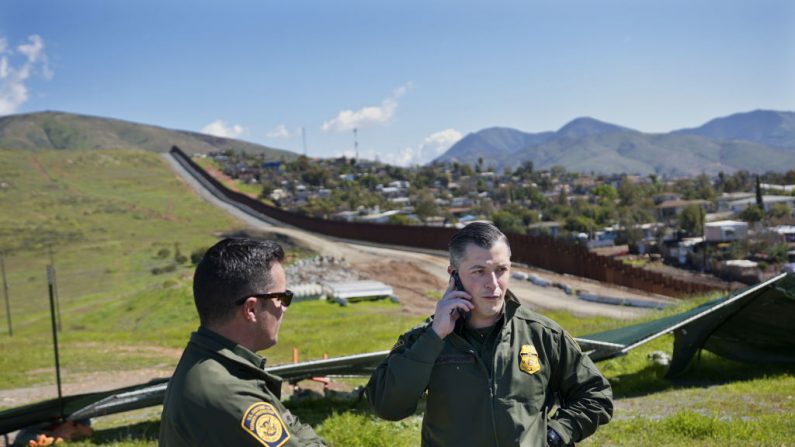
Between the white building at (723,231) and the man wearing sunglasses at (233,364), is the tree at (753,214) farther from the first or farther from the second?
the man wearing sunglasses at (233,364)

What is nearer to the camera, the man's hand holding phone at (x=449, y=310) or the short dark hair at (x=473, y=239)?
A: the man's hand holding phone at (x=449, y=310)

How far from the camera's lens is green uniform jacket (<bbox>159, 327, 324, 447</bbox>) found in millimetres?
2207

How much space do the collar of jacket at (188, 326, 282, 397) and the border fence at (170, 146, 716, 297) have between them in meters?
37.5

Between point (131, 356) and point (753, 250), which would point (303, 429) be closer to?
point (131, 356)

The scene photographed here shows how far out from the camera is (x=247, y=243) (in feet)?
8.59

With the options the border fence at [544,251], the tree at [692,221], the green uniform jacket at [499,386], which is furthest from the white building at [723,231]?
the green uniform jacket at [499,386]

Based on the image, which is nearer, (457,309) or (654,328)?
(457,309)

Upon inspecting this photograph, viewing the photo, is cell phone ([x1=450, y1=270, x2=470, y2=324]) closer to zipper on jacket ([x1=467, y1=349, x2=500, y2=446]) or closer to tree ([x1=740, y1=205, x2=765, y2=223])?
zipper on jacket ([x1=467, y1=349, x2=500, y2=446])

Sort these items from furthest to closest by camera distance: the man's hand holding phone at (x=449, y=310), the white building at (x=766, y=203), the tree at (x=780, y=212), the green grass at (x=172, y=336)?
the white building at (x=766, y=203) → the tree at (x=780, y=212) → the green grass at (x=172, y=336) → the man's hand holding phone at (x=449, y=310)

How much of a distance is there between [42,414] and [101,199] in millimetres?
84808

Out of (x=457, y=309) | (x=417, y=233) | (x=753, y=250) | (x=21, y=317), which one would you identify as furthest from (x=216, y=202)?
(x=457, y=309)

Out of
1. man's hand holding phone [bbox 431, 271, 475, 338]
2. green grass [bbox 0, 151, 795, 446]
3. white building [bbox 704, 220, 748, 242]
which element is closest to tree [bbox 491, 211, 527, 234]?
white building [bbox 704, 220, 748, 242]

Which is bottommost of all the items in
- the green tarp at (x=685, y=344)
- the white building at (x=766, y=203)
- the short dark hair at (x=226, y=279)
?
the white building at (x=766, y=203)

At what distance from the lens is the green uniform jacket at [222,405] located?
7.24 feet
